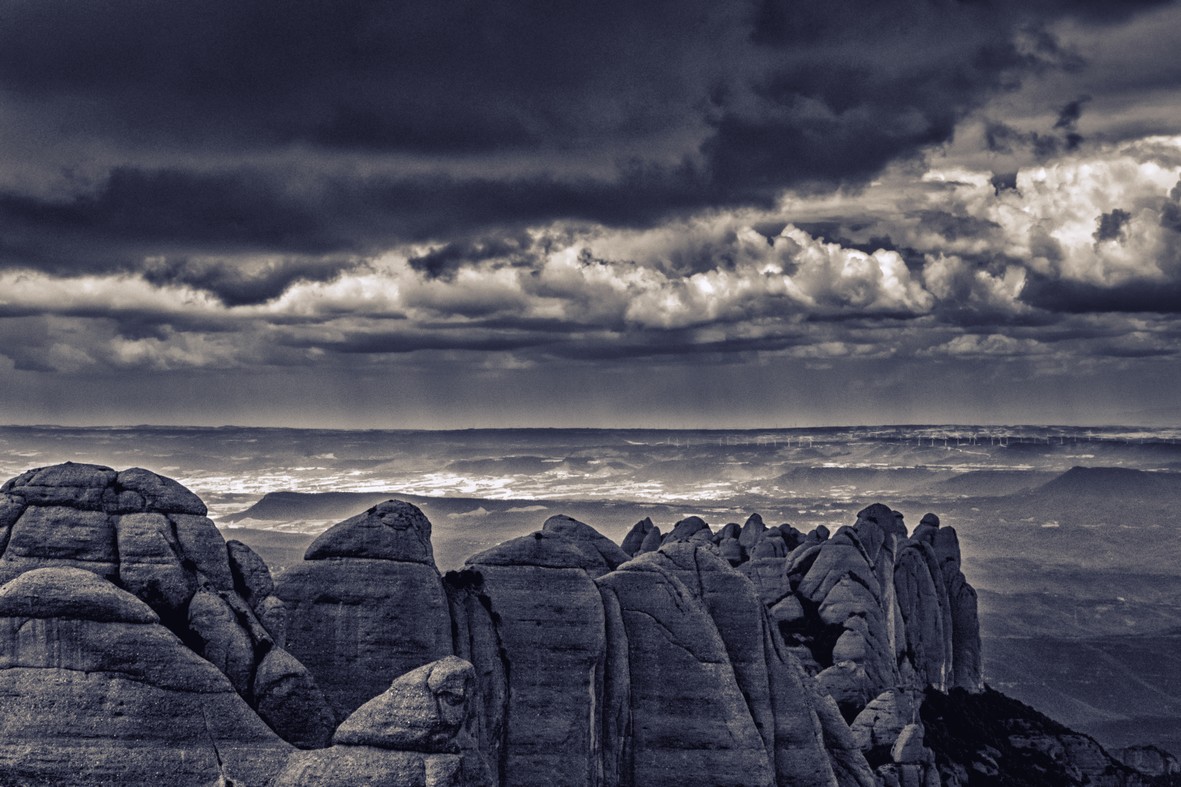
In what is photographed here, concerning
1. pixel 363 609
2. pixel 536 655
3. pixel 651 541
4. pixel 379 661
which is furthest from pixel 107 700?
pixel 651 541

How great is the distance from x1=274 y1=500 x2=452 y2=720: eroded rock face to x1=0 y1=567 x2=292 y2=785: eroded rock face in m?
8.91

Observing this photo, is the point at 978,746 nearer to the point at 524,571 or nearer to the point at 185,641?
the point at 524,571

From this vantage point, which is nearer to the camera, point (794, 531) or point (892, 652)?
point (892, 652)

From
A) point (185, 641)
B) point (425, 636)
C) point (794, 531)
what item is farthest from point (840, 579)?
point (185, 641)

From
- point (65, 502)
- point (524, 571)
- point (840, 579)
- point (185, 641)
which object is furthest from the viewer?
point (840, 579)

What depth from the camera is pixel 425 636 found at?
145ft

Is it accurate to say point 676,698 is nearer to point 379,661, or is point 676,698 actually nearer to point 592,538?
point 379,661

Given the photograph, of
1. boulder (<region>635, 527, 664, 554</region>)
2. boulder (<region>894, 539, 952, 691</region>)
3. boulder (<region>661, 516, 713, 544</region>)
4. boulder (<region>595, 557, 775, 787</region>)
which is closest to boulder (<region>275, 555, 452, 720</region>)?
boulder (<region>595, 557, 775, 787</region>)

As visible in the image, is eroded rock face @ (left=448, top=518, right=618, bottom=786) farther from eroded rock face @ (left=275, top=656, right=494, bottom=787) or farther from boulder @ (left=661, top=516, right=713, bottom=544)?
boulder @ (left=661, top=516, right=713, bottom=544)

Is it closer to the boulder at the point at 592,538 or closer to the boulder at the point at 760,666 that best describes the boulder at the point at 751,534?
the boulder at the point at 592,538

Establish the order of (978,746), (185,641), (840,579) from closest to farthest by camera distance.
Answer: (185,641) → (840,579) → (978,746)

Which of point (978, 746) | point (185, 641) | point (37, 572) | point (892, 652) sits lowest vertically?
point (978, 746)

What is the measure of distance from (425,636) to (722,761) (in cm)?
1290

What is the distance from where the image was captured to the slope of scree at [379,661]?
32.9m
